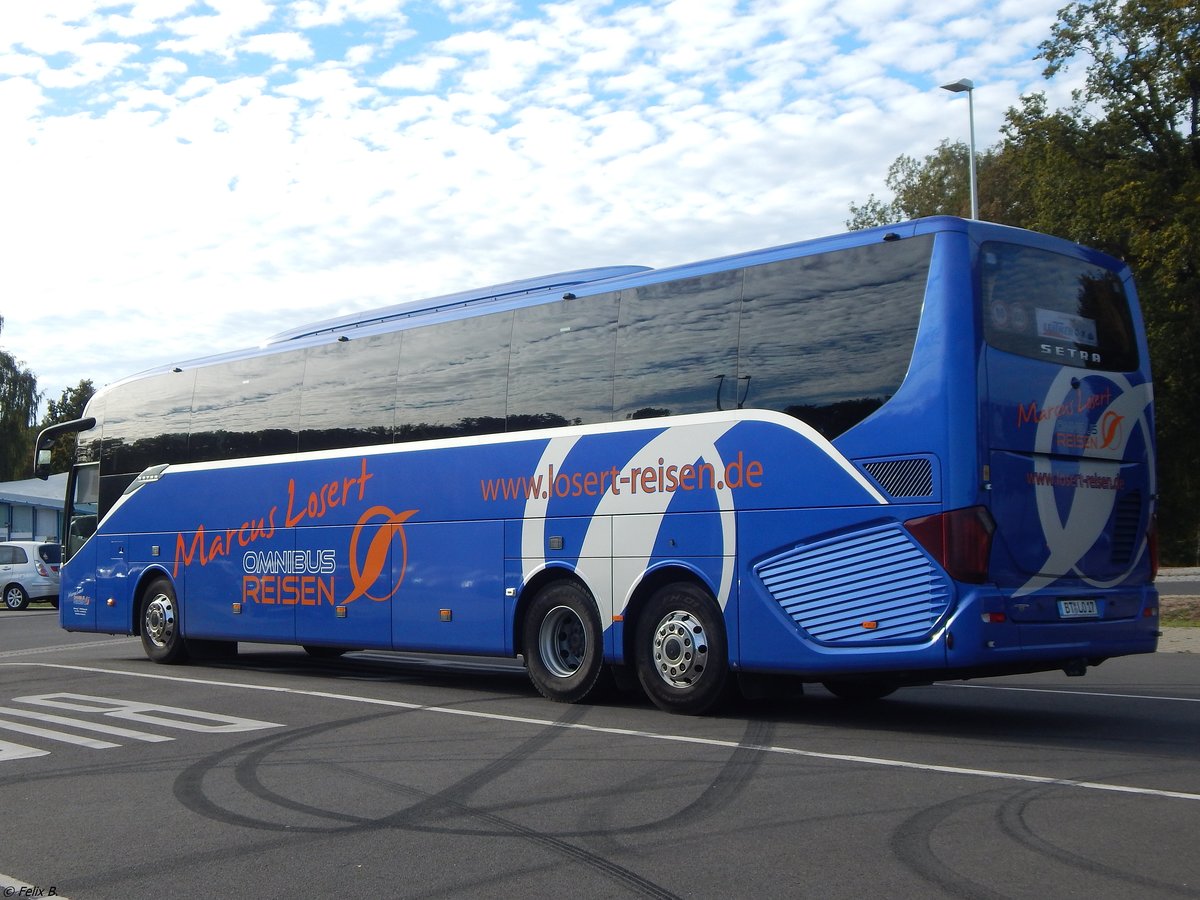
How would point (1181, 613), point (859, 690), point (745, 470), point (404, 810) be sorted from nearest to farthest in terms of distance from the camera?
point (404, 810), point (745, 470), point (859, 690), point (1181, 613)

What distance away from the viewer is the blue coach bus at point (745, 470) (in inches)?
361

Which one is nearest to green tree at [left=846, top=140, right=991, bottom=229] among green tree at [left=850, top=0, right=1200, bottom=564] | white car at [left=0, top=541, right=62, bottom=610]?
green tree at [left=850, top=0, right=1200, bottom=564]

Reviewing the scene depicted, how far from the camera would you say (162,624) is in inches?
671

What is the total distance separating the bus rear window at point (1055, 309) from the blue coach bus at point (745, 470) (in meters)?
0.03

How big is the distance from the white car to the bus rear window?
31.9 m

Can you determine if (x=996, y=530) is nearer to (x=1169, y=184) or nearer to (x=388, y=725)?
(x=388, y=725)

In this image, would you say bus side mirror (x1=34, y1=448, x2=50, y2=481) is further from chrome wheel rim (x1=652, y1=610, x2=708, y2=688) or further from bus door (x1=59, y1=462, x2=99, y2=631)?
chrome wheel rim (x1=652, y1=610, x2=708, y2=688)

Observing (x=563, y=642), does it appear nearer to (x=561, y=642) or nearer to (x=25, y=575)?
(x=561, y=642)

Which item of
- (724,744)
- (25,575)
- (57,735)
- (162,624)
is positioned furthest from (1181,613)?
(25,575)

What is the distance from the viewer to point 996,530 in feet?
29.8

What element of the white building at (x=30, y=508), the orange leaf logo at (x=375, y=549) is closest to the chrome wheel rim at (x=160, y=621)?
the orange leaf logo at (x=375, y=549)

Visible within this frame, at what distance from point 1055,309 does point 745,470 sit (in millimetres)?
2596

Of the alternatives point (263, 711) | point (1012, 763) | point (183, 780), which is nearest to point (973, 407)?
point (1012, 763)

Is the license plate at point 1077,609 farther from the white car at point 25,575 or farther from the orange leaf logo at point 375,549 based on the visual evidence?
the white car at point 25,575
